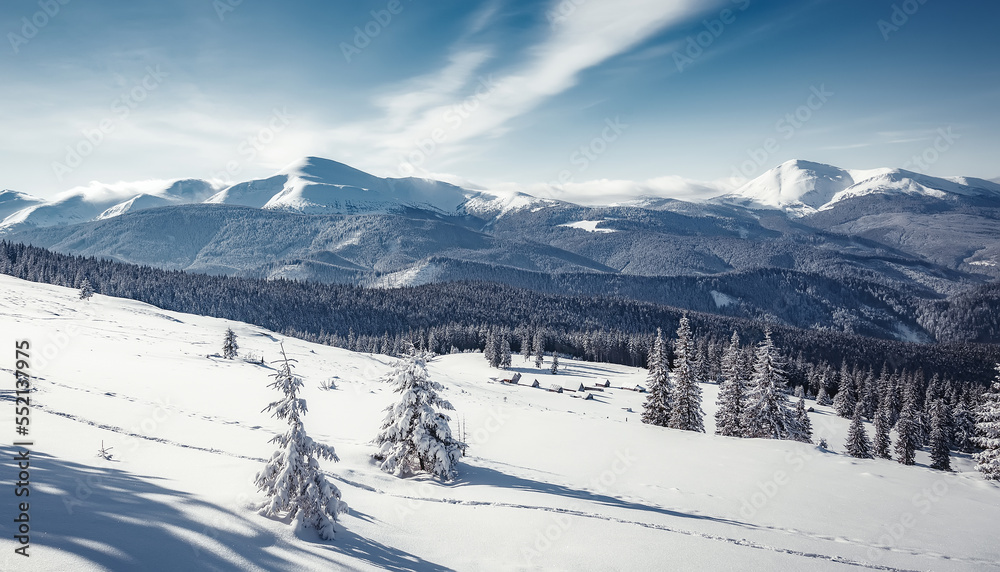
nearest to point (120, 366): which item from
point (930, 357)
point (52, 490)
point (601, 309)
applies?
point (52, 490)

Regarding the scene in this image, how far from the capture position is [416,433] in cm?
1797

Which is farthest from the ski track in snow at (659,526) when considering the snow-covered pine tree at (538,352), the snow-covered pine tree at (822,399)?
the snow-covered pine tree at (822,399)

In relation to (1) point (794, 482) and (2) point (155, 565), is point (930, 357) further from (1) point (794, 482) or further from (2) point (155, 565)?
(2) point (155, 565)

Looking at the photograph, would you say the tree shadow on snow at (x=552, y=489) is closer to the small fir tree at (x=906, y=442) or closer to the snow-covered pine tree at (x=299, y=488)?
the snow-covered pine tree at (x=299, y=488)

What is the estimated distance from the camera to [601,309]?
19375cm

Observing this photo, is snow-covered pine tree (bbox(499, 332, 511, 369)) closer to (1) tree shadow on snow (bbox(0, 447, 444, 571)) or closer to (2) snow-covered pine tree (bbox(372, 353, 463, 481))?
(2) snow-covered pine tree (bbox(372, 353, 463, 481))

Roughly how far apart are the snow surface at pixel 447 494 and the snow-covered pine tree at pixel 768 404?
904cm

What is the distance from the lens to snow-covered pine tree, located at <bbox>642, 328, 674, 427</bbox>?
124 feet

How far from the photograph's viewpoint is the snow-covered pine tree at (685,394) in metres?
36.5

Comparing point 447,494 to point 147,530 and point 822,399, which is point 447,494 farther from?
point 822,399

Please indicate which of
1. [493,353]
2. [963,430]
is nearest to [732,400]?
[963,430]

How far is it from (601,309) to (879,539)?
181 m

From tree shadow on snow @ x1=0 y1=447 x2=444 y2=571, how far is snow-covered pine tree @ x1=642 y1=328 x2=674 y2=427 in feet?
104
